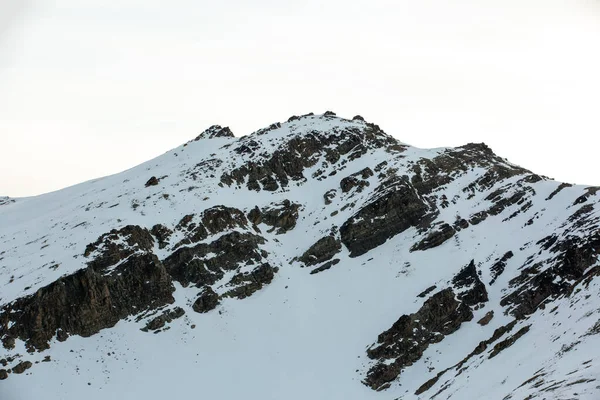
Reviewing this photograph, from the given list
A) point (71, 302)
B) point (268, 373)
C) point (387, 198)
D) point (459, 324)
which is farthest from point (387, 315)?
point (71, 302)

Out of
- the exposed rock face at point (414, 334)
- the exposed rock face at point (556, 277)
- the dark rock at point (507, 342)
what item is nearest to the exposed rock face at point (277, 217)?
the exposed rock face at point (414, 334)

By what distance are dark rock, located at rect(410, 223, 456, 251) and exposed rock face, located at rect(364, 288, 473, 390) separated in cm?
1100

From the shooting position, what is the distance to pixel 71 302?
198ft

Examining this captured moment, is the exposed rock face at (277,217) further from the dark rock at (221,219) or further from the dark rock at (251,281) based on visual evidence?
the dark rock at (251,281)

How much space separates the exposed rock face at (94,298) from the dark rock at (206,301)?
3462mm

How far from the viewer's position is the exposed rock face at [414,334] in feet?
179

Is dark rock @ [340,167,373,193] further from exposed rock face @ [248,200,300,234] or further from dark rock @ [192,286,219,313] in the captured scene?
dark rock @ [192,286,219,313]

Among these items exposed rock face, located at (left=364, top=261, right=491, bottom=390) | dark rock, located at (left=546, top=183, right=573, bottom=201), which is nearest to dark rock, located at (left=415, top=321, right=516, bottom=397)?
exposed rock face, located at (left=364, top=261, right=491, bottom=390)

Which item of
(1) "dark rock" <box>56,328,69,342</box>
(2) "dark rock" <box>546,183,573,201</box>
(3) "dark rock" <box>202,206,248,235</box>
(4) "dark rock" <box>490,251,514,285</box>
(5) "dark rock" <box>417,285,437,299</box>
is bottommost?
(4) "dark rock" <box>490,251,514,285</box>

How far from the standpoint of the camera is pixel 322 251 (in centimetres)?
7519

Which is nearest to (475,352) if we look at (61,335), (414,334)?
(414,334)

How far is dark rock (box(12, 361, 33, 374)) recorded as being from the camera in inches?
2087

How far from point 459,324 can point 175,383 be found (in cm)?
3164

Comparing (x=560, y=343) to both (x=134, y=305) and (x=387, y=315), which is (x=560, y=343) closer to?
(x=387, y=315)
